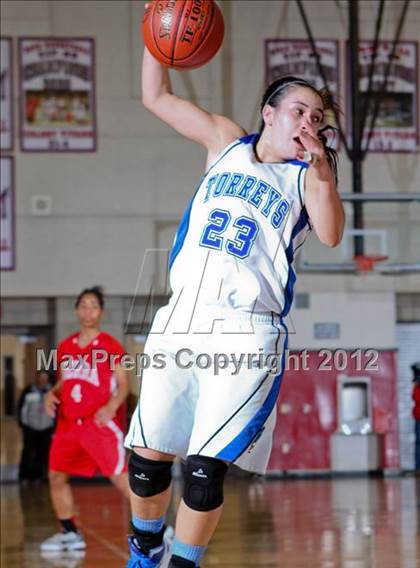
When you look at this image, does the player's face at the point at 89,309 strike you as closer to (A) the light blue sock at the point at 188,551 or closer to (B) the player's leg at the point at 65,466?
(B) the player's leg at the point at 65,466

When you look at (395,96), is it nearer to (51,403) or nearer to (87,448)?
(51,403)

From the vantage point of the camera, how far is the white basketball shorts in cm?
346

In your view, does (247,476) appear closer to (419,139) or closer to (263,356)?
(419,139)

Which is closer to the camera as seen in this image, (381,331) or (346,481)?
(346,481)

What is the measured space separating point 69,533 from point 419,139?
9.67 meters

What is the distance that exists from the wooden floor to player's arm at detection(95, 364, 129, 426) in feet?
2.71

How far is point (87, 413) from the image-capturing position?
755 cm

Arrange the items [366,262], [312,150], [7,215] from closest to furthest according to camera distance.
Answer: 1. [312,150]
2. [366,262]
3. [7,215]

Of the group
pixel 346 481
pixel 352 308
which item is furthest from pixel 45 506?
pixel 352 308

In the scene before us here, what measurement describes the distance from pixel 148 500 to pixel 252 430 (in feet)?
1.45

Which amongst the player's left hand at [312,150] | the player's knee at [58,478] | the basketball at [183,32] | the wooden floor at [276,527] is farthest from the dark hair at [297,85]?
the player's knee at [58,478]

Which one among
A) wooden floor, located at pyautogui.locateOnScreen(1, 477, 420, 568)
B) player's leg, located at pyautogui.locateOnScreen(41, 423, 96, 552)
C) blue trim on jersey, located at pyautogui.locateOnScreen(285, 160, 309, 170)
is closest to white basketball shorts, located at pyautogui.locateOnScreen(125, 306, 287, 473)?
blue trim on jersey, located at pyautogui.locateOnScreen(285, 160, 309, 170)

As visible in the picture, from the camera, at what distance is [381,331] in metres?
15.6

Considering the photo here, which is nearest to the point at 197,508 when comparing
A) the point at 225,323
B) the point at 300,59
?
the point at 225,323
